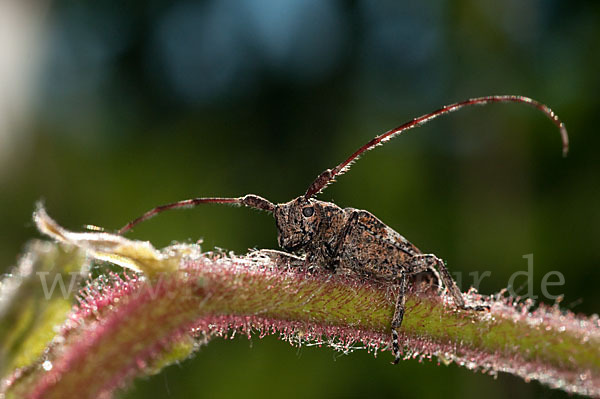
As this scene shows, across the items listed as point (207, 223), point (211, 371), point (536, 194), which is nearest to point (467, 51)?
point (536, 194)

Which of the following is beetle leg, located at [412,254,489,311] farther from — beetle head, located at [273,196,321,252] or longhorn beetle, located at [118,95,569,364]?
beetle head, located at [273,196,321,252]

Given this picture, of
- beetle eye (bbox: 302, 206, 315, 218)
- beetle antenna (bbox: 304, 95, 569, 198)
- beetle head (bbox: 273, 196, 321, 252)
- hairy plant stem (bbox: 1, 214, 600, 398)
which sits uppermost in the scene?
beetle antenna (bbox: 304, 95, 569, 198)

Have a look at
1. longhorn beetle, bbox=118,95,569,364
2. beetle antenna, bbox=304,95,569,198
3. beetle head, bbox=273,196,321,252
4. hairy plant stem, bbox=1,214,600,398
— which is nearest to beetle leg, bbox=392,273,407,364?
hairy plant stem, bbox=1,214,600,398

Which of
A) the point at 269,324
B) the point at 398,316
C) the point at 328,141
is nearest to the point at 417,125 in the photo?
the point at 398,316

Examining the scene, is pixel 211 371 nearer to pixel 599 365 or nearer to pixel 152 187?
pixel 152 187

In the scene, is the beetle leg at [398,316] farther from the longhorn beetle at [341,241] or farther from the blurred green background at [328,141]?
the blurred green background at [328,141]

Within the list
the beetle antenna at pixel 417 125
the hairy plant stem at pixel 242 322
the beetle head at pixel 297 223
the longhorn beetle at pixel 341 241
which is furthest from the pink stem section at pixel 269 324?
the beetle head at pixel 297 223
